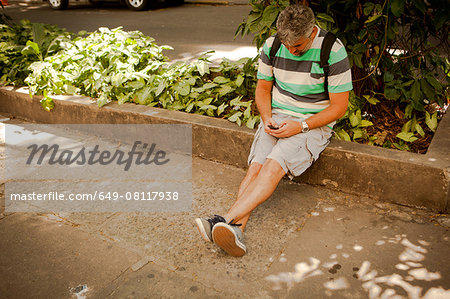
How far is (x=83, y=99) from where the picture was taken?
4.58 meters

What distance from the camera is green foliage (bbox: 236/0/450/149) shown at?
11.3 ft

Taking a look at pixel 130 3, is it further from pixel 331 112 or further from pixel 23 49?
pixel 331 112

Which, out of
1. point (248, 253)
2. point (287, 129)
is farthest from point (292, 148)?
point (248, 253)

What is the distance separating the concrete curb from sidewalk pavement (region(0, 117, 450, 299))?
0.32 ft

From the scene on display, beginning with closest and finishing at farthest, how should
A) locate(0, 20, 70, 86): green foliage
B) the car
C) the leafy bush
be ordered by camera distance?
the leafy bush
locate(0, 20, 70, 86): green foliage
the car

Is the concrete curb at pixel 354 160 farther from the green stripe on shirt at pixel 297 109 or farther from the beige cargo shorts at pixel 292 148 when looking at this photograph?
the green stripe on shirt at pixel 297 109

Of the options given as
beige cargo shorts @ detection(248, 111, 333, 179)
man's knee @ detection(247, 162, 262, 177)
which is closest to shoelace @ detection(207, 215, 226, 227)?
man's knee @ detection(247, 162, 262, 177)

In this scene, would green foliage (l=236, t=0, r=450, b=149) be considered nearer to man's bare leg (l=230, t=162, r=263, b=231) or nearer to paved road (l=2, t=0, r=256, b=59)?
man's bare leg (l=230, t=162, r=263, b=231)

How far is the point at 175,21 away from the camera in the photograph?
10953 mm

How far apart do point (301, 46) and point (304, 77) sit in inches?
9.6

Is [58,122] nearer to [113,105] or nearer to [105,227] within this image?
[113,105]

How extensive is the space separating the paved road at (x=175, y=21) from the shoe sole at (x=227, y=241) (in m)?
4.68

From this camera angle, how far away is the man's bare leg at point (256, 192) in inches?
107

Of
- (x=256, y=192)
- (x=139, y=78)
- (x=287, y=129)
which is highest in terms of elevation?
(x=287, y=129)
